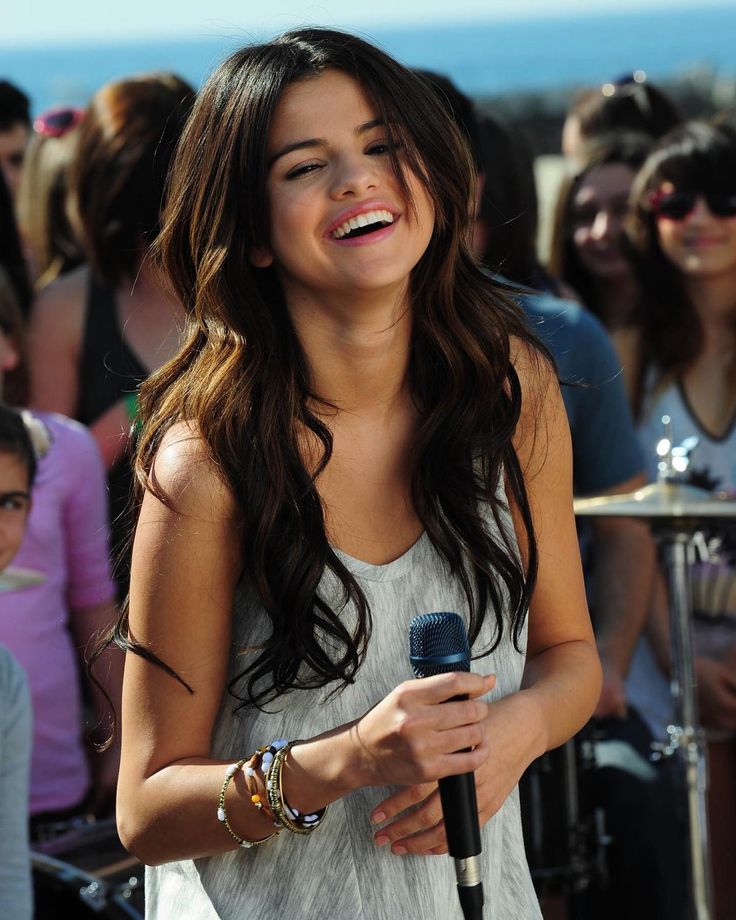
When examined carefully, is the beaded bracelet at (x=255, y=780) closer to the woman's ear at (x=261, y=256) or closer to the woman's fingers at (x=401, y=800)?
the woman's fingers at (x=401, y=800)

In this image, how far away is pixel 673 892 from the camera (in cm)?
344

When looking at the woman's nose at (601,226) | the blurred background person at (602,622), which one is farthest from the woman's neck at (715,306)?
the blurred background person at (602,622)

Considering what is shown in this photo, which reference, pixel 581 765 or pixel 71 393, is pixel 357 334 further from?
pixel 71 393

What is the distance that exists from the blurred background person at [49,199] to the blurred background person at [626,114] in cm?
186

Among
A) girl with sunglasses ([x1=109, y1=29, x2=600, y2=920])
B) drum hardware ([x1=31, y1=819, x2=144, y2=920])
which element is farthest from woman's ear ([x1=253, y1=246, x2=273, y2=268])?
drum hardware ([x1=31, y1=819, x2=144, y2=920])

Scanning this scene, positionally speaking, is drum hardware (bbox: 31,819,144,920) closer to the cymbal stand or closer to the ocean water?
the cymbal stand

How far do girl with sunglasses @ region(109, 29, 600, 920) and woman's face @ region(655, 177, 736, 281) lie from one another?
7.70 ft

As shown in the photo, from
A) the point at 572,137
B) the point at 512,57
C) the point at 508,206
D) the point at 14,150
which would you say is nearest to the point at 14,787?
the point at 508,206

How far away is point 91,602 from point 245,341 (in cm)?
183

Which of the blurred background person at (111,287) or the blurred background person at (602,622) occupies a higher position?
the blurred background person at (111,287)

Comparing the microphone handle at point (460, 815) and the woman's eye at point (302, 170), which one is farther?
the woman's eye at point (302, 170)

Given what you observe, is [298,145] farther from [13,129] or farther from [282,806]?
[13,129]

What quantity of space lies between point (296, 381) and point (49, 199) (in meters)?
3.06

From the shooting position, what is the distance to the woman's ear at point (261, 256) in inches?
75.9
